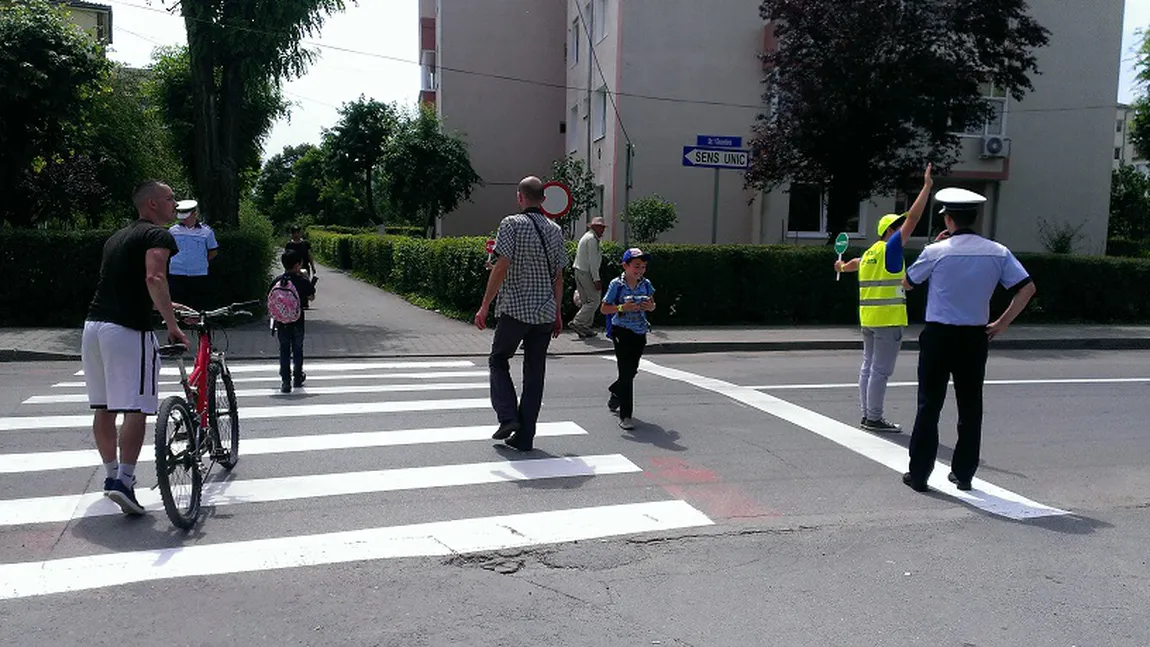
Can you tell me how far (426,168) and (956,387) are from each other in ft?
87.4

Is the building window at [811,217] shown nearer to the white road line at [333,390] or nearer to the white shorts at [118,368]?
the white road line at [333,390]

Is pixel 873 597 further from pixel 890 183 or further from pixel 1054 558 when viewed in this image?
pixel 890 183

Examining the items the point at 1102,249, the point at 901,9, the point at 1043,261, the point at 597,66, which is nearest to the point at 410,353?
the point at 901,9

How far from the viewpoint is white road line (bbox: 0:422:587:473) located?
6.12 metres

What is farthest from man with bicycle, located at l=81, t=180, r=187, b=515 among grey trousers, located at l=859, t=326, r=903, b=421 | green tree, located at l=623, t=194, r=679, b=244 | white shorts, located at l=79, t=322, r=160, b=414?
green tree, located at l=623, t=194, r=679, b=244

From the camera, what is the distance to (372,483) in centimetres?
578

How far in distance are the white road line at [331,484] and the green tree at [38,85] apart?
12.2m

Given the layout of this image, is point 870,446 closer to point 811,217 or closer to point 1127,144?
point 811,217

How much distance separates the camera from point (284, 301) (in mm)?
8844

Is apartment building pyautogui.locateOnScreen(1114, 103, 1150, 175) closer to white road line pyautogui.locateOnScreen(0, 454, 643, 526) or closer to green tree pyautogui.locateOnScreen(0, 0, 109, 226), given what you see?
white road line pyautogui.locateOnScreen(0, 454, 643, 526)

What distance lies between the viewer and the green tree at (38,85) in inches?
578

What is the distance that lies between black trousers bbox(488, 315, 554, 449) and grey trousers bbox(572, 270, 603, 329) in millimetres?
7489

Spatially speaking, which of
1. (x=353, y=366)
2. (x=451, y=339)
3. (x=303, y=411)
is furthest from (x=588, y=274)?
(x=303, y=411)

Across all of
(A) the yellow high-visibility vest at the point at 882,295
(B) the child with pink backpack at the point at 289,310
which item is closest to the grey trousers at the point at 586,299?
(B) the child with pink backpack at the point at 289,310
